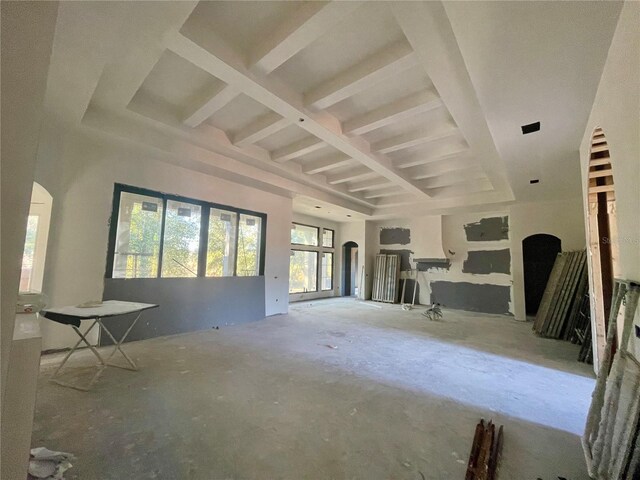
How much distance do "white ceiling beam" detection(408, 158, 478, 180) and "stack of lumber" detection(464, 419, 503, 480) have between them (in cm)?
454

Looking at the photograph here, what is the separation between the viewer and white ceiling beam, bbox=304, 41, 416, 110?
2.49 meters

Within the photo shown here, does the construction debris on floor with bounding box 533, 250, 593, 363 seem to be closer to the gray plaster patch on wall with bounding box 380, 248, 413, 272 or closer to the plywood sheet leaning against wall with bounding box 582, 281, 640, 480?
the plywood sheet leaning against wall with bounding box 582, 281, 640, 480

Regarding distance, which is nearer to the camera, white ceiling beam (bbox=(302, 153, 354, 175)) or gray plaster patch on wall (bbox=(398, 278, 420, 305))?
white ceiling beam (bbox=(302, 153, 354, 175))

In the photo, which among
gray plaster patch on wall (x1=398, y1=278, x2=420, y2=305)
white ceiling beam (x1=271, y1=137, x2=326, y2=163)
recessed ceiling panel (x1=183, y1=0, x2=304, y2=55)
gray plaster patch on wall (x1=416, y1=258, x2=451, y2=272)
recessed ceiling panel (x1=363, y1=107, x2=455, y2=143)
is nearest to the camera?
recessed ceiling panel (x1=183, y1=0, x2=304, y2=55)

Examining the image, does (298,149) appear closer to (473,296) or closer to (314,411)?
(314,411)

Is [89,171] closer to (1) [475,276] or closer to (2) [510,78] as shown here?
(2) [510,78]

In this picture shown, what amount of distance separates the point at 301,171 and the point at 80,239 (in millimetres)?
3941

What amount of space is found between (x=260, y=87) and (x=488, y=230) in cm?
747

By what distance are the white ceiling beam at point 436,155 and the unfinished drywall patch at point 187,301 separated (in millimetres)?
3943

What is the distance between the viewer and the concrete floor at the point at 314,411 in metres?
1.63

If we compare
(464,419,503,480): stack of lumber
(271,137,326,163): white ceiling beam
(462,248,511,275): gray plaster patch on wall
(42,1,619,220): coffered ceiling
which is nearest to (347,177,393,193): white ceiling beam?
(42,1,619,220): coffered ceiling

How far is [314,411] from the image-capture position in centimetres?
220

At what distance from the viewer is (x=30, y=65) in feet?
2.65

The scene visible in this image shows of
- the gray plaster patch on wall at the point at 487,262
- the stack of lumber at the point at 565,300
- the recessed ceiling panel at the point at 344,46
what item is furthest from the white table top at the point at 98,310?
the gray plaster patch on wall at the point at 487,262
